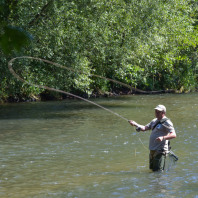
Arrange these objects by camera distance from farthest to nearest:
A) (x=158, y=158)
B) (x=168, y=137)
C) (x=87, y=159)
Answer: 1. (x=87, y=159)
2. (x=158, y=158)
3. (x=168, y=137)

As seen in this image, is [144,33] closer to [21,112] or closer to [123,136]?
[21,112]

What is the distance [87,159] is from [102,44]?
17879mm

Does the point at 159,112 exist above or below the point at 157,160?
above

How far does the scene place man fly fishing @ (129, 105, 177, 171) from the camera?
8985 mm

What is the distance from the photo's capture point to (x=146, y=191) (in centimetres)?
854

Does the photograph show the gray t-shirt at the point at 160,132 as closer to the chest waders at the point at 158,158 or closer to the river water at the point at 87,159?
the chest waders at the point at 158,158

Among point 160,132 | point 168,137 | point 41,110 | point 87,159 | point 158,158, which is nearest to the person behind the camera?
point 168,137

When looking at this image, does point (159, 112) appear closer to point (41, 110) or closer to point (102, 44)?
point (41, 110)

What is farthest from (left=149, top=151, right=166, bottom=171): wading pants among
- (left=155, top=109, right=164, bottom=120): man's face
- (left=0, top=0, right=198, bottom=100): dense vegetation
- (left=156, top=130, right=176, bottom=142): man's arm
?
(left=0, top=0, right=198, bottom=100): dense vegetation

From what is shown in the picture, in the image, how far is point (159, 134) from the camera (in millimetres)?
9094

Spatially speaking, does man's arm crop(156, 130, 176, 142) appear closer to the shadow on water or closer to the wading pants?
the wading pants

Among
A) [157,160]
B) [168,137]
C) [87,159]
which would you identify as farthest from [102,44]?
[168,137]

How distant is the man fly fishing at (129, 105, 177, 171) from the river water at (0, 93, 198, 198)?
1.44 feet

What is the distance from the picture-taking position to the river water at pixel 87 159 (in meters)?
8.73
